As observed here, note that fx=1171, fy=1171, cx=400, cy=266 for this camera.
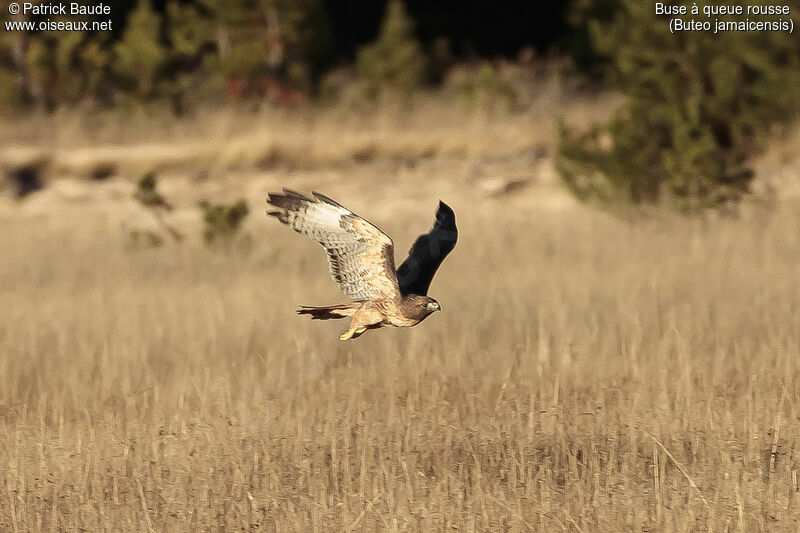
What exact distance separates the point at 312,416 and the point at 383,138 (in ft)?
36.9

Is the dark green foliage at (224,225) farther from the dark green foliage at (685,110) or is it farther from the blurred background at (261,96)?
the blurred background at (261,96)

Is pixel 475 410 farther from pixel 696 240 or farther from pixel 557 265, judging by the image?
pixel 696 240

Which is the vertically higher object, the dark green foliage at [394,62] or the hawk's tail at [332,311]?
the dark green foliage at [394,62]

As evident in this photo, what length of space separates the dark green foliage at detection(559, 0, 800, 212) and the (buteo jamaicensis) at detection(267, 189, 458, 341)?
21.6 ft

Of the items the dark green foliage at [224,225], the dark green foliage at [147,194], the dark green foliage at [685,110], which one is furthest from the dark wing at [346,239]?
the dark green foliage at [147,194]

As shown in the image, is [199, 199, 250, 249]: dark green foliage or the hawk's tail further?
[199, 199, 250, 249]: dark green foliage

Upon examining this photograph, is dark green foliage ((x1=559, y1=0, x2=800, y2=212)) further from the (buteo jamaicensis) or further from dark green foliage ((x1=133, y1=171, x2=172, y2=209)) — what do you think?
the (buteo jamaicensis)

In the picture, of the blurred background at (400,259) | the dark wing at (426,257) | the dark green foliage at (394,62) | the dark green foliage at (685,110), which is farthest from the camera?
the dark green foliage at (394,62)

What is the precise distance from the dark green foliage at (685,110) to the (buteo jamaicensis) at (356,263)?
6.58 m

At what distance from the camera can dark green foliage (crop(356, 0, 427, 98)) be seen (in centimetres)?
1809

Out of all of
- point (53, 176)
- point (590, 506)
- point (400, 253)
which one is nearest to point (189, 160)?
point (53, 176)

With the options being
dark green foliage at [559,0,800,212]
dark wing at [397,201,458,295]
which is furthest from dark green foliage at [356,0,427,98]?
dark wing at [397,201,458,295]

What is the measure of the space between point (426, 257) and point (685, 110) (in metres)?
6.60

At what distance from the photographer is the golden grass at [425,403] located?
455 centimetres
